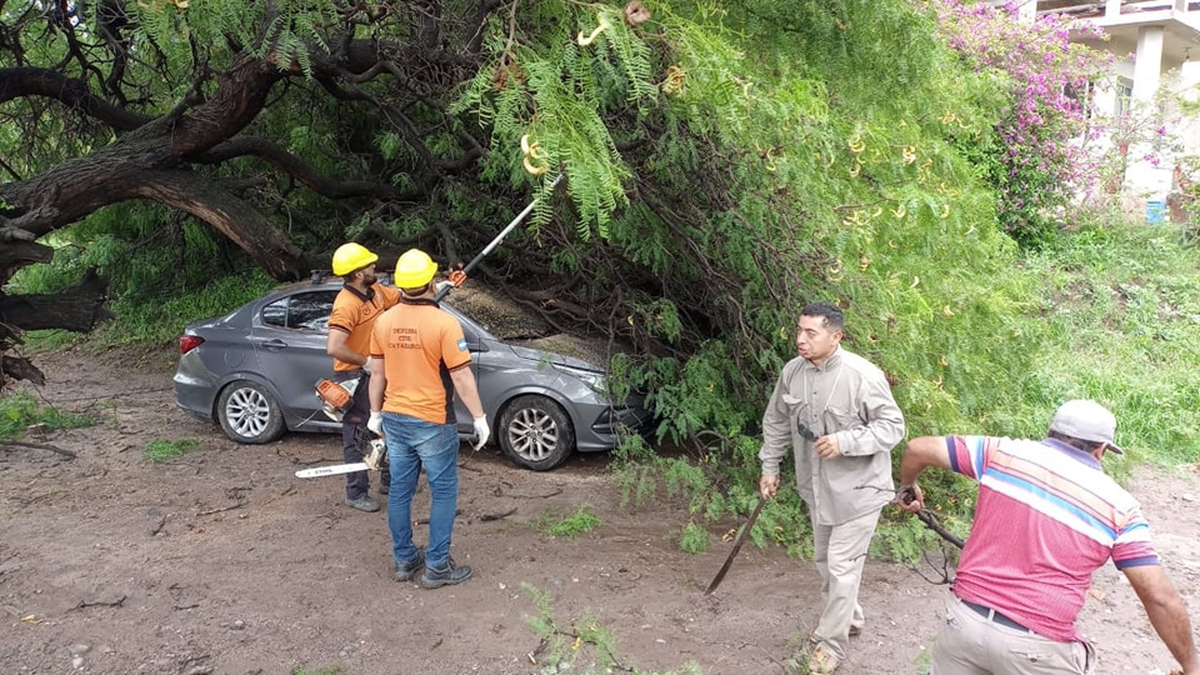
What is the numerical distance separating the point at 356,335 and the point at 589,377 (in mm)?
1916

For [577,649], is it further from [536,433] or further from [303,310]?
[303,310]

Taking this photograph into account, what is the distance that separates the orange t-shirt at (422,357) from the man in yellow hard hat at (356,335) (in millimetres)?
1185

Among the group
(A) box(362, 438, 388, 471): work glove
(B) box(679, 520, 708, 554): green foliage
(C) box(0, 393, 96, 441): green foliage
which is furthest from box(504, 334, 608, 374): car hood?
(C) box(0, 393, 96, 441): green foliage

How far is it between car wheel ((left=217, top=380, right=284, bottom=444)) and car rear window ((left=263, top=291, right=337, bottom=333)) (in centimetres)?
64

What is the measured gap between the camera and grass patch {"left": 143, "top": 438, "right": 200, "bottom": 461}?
734 cm

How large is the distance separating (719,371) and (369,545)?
9.21ft

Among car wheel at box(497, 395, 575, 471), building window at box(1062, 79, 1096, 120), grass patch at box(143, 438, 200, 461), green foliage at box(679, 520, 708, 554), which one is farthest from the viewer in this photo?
building window at box(1062, 79, 1096, 120)

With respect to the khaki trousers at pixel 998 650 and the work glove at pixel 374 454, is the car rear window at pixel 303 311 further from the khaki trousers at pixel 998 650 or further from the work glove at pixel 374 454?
the khaki trousers at pixel 998 650

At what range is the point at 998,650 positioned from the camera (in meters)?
2.74

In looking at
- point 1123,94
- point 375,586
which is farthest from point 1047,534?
point 1123,94

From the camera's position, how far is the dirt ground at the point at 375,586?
4.20 m

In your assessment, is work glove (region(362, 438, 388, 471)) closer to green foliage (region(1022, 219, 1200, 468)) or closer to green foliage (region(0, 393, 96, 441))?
green foliage (region(0, 393, 96, 441))

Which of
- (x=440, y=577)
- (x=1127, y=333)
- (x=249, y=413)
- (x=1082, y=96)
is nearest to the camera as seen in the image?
(x=440, y=577)

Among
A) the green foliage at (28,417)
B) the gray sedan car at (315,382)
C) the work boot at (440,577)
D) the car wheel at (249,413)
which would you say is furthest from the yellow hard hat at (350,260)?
the green foliage at (28,417)
